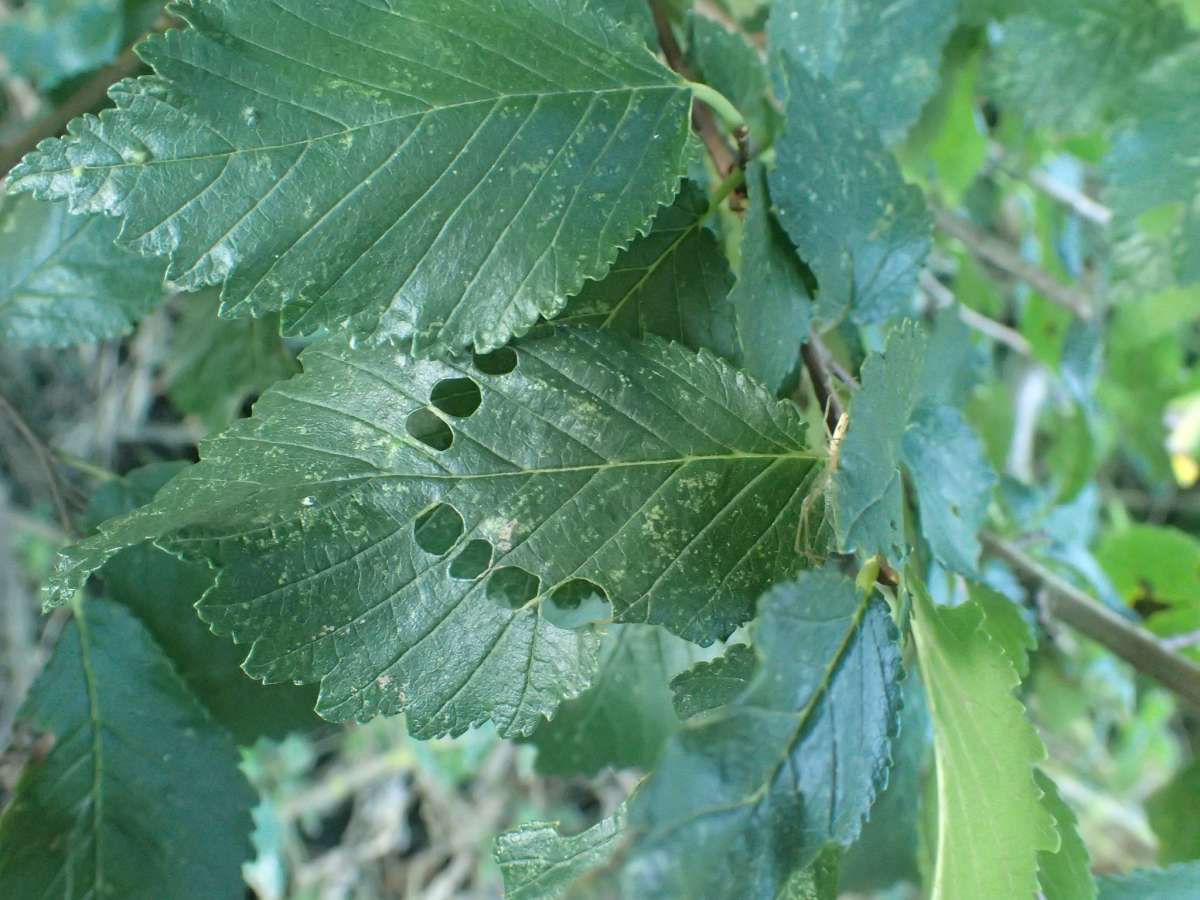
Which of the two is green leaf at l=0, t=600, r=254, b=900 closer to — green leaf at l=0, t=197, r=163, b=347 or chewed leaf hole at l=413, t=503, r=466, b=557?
green leaf at l=0, t=197, r=163, b=347

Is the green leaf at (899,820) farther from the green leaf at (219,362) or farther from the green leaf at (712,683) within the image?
the green leaf at (219,362)

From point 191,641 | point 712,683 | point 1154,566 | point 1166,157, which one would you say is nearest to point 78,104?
point 191,641

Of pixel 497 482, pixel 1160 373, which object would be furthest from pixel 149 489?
pixel 1160 373

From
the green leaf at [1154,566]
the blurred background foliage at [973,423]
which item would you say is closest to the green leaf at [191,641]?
the blurred background foliage at [973,423]

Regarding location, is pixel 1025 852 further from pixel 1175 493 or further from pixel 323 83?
pixel 1175 493

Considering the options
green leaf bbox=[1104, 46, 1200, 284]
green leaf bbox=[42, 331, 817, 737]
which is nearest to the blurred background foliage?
green leaf bbox=[1104, 46, 1200, 284]
